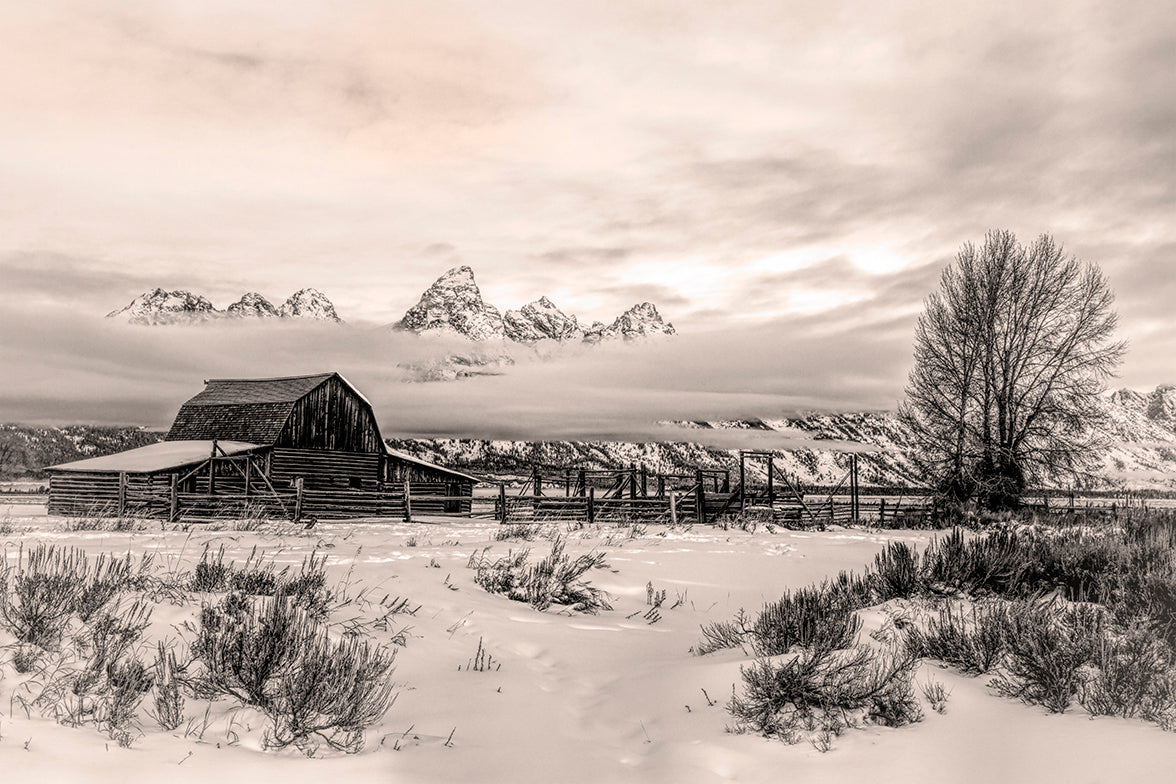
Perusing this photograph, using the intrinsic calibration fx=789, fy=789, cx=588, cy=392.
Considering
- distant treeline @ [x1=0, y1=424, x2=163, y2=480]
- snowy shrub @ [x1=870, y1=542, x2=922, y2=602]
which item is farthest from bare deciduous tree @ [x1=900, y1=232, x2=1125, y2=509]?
distant treeline @ [x1=0, y1=424, x2=163, y2=480]

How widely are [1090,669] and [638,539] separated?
14758mm

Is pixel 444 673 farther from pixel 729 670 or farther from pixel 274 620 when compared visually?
pixel 729 670

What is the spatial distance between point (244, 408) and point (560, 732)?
39.0 meters

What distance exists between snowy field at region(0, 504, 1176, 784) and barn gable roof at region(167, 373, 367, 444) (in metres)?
31.1

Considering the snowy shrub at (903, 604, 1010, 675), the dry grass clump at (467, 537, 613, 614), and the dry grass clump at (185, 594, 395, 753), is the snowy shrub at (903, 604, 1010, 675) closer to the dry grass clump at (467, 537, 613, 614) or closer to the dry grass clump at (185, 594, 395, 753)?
the dry grass clump at (185, 594, 395, 753)

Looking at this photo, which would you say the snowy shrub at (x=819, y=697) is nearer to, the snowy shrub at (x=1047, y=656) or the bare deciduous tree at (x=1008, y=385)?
the snowy shrub at (x=1047, y=656)

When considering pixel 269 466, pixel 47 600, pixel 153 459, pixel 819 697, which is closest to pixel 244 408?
pixel 269 466

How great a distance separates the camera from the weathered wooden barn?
30609 mm

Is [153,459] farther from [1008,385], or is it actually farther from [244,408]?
[1008,385]

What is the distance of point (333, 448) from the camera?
4031 centimetres

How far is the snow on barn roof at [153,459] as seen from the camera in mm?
32859

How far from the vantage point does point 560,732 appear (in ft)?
17.9

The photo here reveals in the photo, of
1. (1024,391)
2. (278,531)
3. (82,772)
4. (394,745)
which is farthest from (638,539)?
(1024,391)

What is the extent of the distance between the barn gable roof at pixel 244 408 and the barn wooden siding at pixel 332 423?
35 cm
